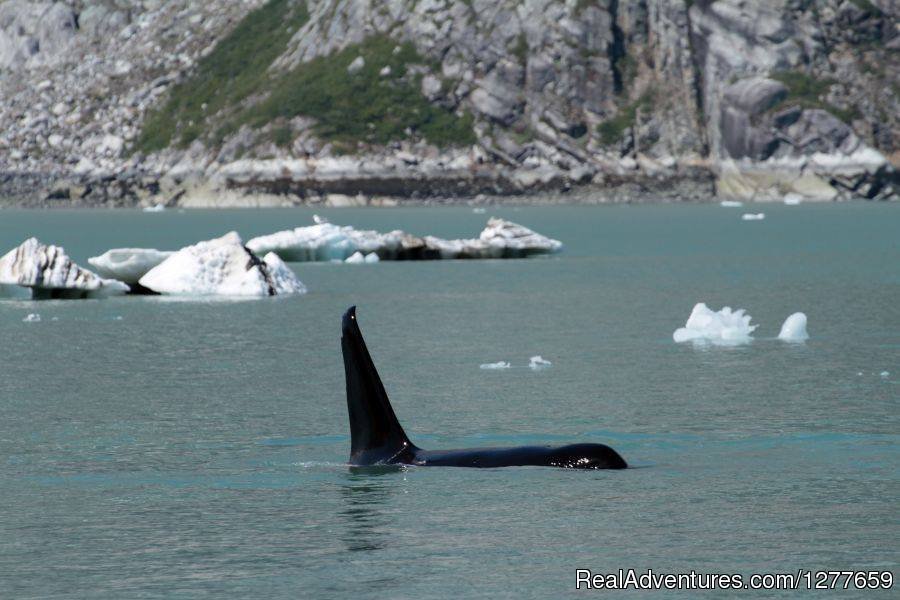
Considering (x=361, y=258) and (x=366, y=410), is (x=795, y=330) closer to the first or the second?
(x=366, y=410)

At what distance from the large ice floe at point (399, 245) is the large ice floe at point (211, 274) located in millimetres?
24131

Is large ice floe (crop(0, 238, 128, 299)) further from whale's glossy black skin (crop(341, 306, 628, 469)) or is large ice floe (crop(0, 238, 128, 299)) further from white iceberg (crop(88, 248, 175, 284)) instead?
whale's glossy black skin (crop(341, 306, 628, 469))

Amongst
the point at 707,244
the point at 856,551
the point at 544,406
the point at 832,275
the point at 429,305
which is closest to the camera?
the point at 856,551

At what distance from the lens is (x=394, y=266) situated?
92.7m

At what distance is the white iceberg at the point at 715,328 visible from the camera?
46.2 metres

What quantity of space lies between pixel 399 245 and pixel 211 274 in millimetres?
31690

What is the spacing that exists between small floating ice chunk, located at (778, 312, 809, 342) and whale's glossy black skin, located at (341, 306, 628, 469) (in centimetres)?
2212

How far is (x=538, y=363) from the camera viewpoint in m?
40.4

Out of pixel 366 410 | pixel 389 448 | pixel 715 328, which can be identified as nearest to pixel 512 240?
pixel 715 328

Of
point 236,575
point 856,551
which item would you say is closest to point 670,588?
point 856,551

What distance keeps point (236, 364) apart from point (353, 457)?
54.2 ft

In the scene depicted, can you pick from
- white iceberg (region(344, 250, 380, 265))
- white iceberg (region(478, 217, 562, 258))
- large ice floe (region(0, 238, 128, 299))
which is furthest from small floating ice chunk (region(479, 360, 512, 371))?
white iceberg (region(478, 217, 562, 258))

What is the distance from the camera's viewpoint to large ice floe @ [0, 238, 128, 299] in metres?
61.9

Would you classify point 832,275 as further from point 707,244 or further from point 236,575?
point 236,575
